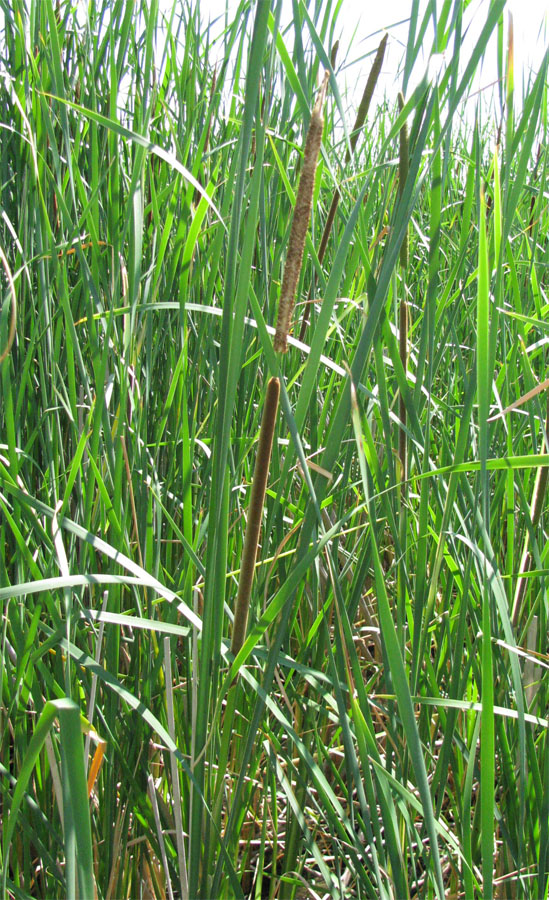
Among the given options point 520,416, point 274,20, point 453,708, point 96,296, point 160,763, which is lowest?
point 160,763

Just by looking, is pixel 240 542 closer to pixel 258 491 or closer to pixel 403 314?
pixel 403 314

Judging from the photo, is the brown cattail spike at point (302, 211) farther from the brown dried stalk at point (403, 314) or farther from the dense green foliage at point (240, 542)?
the brown dried stalk at point (403, 314)

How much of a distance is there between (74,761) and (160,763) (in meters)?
0.61

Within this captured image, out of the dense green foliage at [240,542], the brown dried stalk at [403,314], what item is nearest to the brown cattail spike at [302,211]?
the dense green foliage at [240,542]

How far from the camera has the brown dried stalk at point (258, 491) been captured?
427 millimetres

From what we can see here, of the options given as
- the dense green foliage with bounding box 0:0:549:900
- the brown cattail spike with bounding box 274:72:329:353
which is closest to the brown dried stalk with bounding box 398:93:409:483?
the dense green foliage with bounding box 0:0:549:900

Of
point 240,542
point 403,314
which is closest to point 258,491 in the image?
point 403,314

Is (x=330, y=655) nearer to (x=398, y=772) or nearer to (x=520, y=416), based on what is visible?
(x=398, y=772)

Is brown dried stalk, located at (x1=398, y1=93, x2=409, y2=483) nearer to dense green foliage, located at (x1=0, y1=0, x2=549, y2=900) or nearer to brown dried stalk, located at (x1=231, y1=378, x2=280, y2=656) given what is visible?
dense green foliage, located at (x1=0, y1=0, x2=549, y2=900)

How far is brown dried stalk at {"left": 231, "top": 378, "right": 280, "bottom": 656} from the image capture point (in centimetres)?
43

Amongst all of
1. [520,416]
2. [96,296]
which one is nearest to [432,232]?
[96,296]

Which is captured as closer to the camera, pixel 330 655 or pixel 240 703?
pixel 330 655

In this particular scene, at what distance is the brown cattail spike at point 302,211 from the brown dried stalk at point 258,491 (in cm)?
5

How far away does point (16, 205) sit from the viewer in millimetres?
1066
